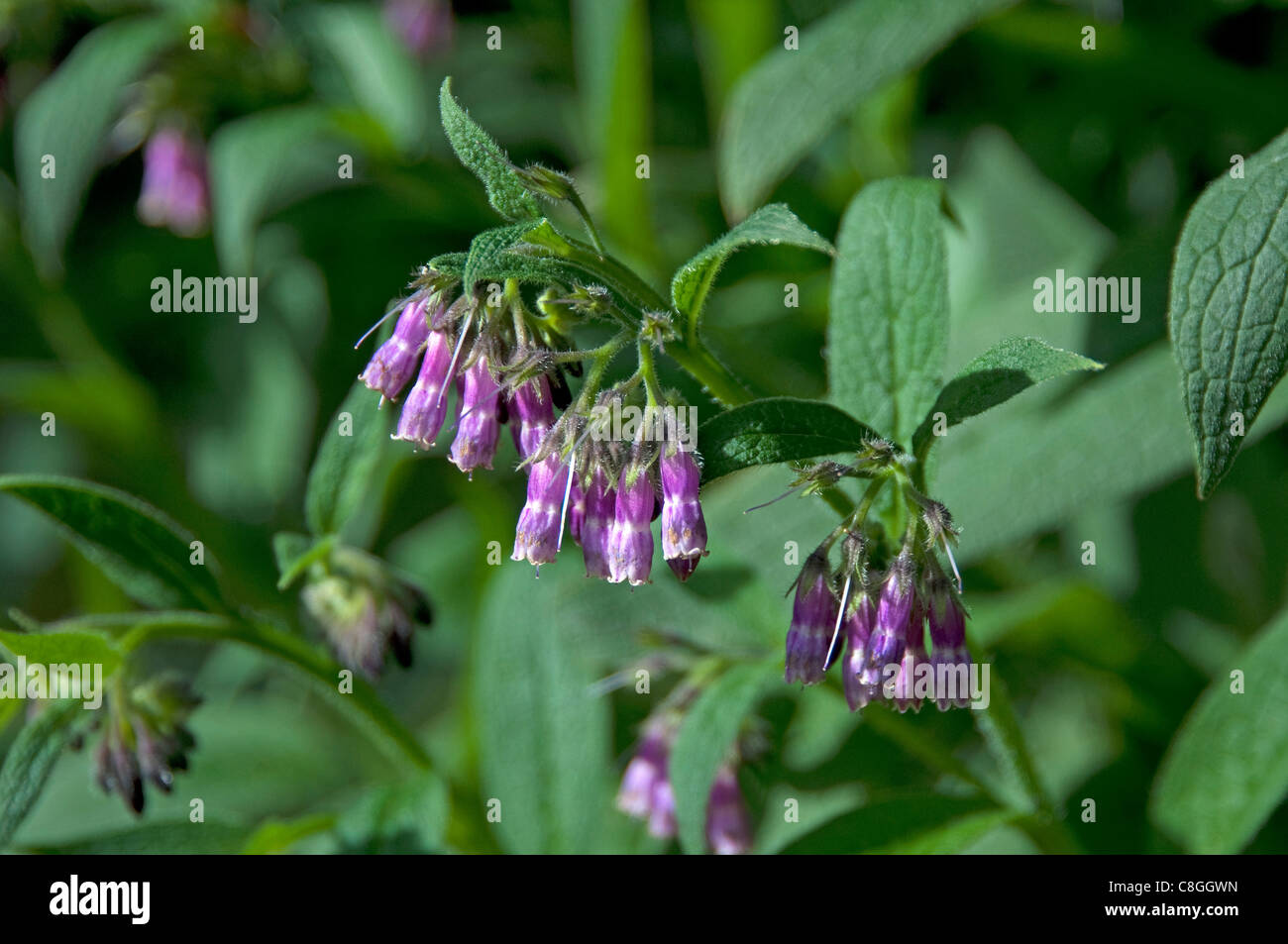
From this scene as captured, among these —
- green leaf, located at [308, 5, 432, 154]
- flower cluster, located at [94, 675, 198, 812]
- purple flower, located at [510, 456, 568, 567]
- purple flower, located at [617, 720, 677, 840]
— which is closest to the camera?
purple flower, located at [510, 456, 568, 567]

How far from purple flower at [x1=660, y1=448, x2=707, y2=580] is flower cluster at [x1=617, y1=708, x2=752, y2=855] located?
3.06 ft

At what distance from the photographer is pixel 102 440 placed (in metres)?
4.73

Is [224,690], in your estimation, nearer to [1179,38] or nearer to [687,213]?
[687,213]

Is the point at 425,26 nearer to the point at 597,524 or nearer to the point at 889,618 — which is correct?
the point at 597,524

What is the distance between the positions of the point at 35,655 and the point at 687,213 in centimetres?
276

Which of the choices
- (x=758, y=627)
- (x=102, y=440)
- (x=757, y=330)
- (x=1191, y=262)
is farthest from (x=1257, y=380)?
(x=102, y=440)

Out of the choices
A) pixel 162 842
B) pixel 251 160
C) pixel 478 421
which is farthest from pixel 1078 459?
pixel 251 160

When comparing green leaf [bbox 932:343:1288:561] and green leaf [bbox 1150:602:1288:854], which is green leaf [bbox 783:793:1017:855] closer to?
green leaf [bbox 1150:602:1288:854]

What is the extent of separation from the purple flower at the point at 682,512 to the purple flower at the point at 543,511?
0.15m

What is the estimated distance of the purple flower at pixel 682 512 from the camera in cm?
175

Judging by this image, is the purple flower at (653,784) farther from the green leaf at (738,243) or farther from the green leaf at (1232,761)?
the green leaf at (738,243)

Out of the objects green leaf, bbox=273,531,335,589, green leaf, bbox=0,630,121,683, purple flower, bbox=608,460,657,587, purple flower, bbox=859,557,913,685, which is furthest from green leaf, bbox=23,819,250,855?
purple flower, bbox=859,557,913,685

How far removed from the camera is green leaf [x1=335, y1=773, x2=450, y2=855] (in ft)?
8.10

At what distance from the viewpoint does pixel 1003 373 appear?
1.70m
